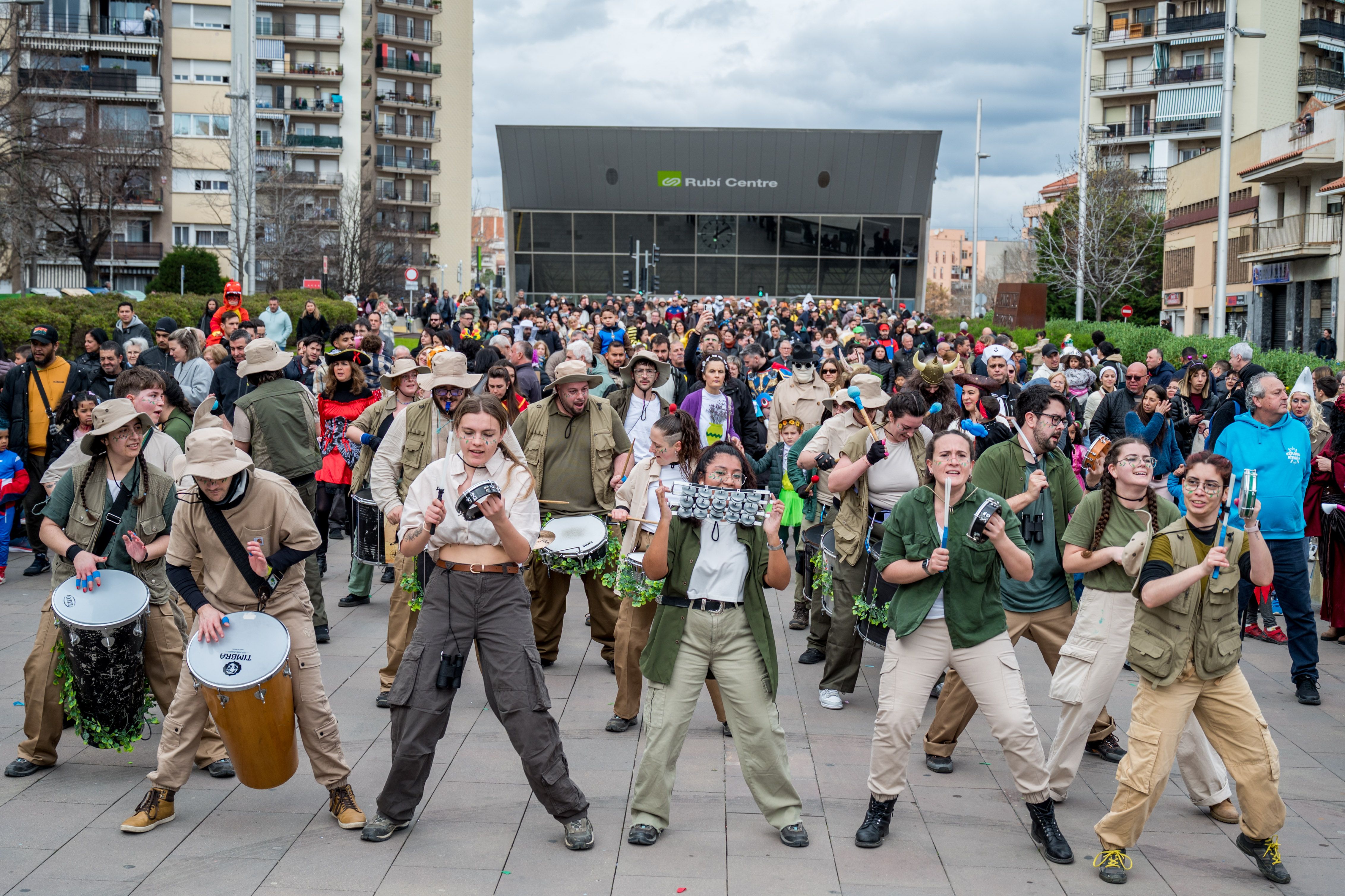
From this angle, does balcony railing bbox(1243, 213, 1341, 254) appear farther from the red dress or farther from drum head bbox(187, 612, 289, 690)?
drum head bbox(187, 612, 289, 690)

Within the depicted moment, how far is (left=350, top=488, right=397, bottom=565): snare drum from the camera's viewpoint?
318 inches

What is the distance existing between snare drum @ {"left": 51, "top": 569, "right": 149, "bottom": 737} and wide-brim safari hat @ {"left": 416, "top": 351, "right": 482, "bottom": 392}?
199 cm

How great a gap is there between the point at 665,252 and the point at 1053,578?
6232 cm

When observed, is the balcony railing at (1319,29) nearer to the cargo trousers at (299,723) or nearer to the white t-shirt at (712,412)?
the white t-shirt at (712,412)

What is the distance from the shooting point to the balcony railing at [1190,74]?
6594cm

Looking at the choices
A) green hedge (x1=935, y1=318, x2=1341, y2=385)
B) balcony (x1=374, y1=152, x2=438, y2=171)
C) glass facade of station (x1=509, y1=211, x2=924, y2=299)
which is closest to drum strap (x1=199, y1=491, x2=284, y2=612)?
green hedge (x1=935, y1=318, x2=1341, y2=385)

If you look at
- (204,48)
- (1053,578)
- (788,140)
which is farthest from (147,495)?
(204,48)

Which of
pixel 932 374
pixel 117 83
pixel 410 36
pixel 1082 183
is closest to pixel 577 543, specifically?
pixel 932 374

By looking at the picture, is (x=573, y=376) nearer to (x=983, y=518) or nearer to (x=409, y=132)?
(x=983, y=518)

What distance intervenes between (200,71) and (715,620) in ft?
224

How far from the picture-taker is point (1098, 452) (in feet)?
21.3

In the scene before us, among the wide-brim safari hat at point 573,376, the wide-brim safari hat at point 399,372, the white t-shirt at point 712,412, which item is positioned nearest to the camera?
the wide-brim safari hat at point 573,376

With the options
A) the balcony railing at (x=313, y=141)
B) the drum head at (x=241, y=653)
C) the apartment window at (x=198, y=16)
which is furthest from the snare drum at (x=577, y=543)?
the balcony railing at (x=313, y=141)

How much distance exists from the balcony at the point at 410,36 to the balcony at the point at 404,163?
787 cm
